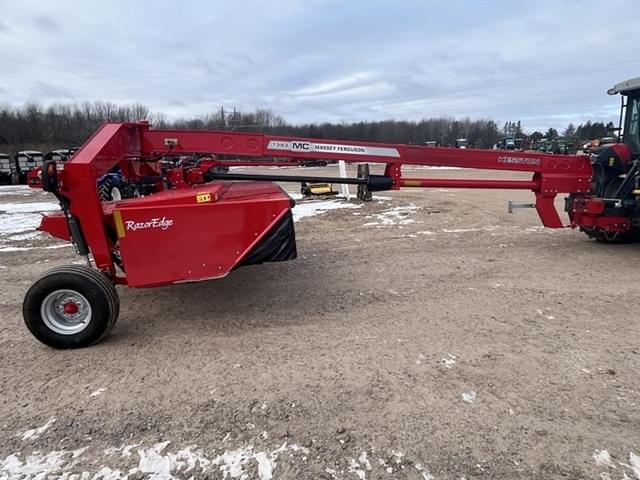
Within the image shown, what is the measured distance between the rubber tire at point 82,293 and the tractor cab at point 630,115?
7.52 metres

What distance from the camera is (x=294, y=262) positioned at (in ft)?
21.9

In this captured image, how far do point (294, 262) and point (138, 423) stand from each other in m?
3.96

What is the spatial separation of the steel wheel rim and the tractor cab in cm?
773

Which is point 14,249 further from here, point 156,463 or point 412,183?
point 156,463

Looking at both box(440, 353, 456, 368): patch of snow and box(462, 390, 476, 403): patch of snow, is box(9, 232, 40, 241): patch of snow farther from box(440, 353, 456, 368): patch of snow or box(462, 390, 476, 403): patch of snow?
box(462, 390, 476, 403): patch of snow

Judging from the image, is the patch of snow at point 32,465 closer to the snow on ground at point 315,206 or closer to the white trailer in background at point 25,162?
the snow on ground at point 315,206

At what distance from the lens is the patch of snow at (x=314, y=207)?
1138 centimetres

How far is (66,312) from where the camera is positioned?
3.88 meters

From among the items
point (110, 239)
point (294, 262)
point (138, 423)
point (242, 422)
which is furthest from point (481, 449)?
point (294, 262)

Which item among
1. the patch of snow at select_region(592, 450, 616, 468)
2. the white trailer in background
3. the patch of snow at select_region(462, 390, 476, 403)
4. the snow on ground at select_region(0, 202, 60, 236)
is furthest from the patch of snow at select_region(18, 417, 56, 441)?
the white trailer in background

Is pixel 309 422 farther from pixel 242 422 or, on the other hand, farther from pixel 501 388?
pixel 501 388

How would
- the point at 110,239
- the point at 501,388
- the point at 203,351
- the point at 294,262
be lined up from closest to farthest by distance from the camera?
the point at 501,388
the point at 203,351
the point at 110,239
the point at 294,262

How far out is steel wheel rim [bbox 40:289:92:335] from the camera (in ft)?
12.5

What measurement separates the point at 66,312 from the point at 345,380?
2452mm
